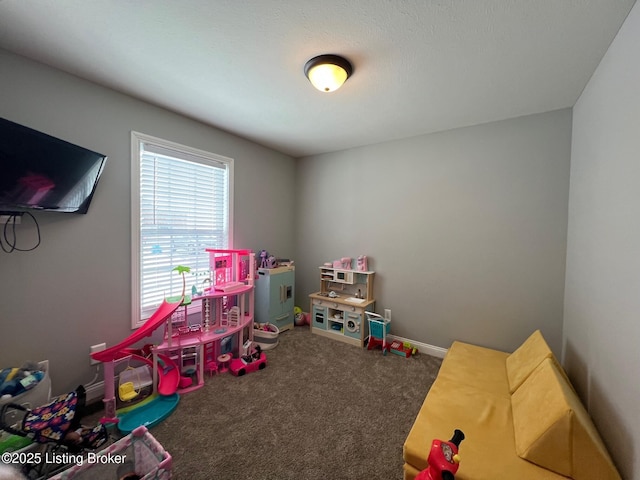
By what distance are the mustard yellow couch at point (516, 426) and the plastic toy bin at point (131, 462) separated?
4.09 ft

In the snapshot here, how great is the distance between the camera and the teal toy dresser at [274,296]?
10.4 feet

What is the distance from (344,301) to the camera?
310 cm

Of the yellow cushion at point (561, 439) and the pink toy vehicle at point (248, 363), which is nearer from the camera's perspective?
the yellow cushion at point (561, 439)

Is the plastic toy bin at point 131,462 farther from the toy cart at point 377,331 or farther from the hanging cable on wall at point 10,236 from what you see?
the toy cart at point 377,331

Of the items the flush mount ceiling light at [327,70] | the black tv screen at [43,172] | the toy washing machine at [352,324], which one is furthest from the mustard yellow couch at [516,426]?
the black tv screen at [43,172]

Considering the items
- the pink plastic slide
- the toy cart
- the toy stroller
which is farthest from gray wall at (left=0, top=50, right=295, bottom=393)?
the toy cart

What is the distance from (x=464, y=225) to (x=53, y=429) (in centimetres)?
348

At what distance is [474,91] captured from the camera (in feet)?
6.46

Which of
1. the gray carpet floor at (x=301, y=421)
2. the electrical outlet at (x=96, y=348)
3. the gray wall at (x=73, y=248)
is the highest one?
the gray wall at (x=73, y=248)

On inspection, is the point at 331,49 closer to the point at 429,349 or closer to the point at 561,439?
the point at 561,439

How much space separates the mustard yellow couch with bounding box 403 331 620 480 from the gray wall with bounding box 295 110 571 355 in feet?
2.07

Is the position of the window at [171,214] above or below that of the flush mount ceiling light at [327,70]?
below

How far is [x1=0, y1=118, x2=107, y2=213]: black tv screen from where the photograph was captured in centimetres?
143

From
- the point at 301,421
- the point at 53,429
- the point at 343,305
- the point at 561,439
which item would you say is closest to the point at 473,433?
the point at 561,439
